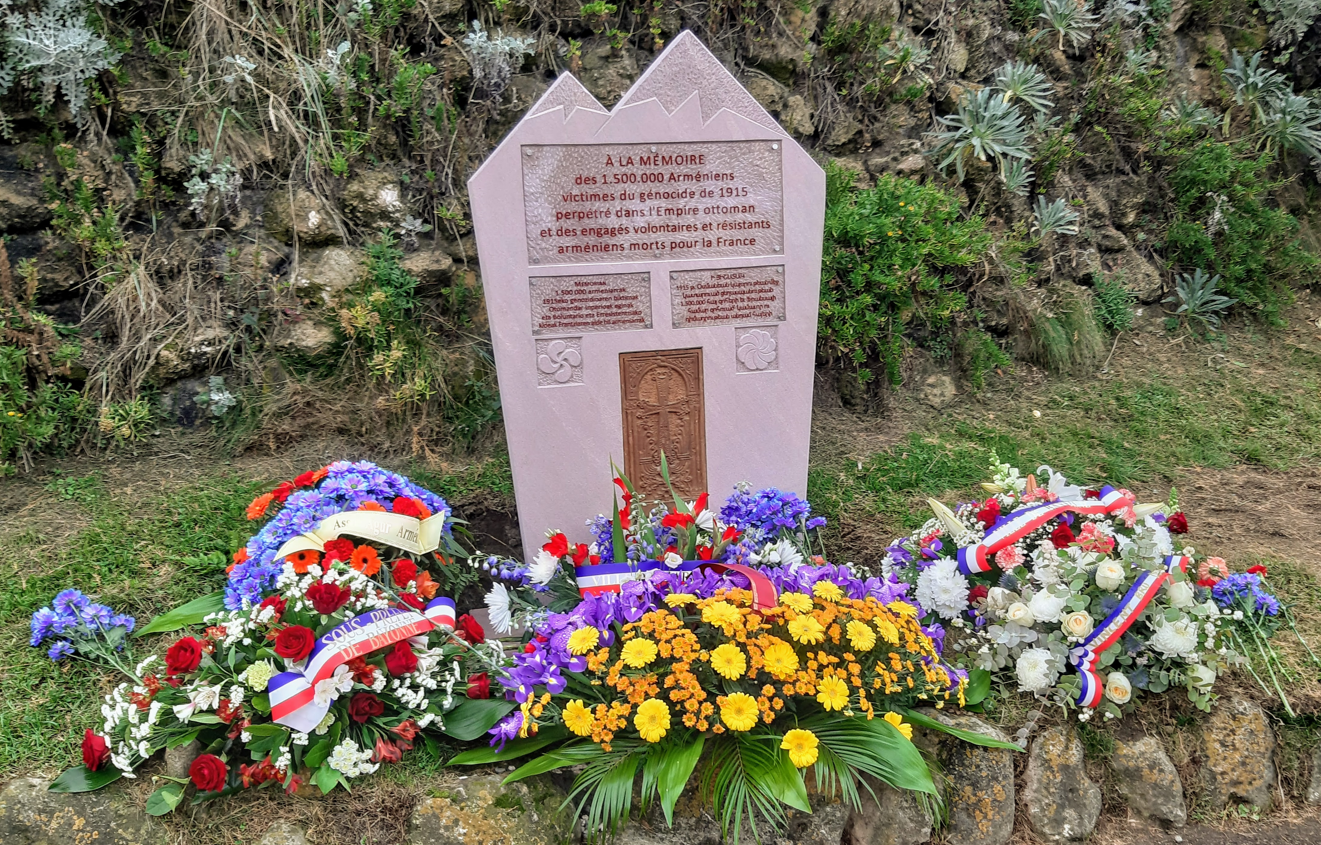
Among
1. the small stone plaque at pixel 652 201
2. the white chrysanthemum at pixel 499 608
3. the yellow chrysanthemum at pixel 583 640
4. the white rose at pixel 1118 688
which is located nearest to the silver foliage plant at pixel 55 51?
the small stone plaque at pixel 652 201

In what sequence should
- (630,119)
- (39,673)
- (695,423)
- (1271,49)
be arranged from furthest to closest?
(1271,49), (695,423), (630,119), (39,673)

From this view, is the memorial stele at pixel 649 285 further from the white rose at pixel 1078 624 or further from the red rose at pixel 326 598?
the white rose at pixel 1078 624

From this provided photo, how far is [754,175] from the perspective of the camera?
11.4 ft

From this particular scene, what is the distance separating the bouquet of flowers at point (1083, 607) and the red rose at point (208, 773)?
2249 mm

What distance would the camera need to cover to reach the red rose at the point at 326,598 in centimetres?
246

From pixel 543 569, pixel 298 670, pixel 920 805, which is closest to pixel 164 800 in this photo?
Result: pixel 298 670

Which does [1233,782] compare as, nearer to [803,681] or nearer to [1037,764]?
[1037,764]

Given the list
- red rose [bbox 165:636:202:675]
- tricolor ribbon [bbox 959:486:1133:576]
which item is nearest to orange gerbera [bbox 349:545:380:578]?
red rose [bbox 165:636:202:675]

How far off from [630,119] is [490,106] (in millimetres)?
1711

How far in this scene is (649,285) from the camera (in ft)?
11.3

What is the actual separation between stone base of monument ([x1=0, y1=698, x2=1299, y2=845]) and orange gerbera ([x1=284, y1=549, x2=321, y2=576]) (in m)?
0.66

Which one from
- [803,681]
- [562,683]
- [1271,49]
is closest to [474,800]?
[562,683]

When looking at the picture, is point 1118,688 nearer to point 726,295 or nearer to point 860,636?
point 860,636

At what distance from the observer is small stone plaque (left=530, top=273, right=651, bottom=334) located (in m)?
3.36
